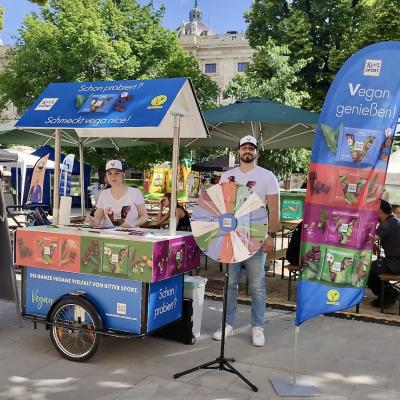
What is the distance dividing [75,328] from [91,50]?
70.5 feet

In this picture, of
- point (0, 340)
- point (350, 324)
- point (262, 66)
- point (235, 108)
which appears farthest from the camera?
point (262, 66)

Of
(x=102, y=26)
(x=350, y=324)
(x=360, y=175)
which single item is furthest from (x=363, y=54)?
(x=102, y=26)

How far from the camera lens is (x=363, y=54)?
3781 millimetres

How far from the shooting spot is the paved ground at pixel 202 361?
3725 millimetres

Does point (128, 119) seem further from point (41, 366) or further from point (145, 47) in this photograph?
point (145, 47)

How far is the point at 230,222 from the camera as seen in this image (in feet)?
12.8

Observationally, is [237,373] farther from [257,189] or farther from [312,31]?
[312,31]

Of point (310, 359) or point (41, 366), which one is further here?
point (310, 359)

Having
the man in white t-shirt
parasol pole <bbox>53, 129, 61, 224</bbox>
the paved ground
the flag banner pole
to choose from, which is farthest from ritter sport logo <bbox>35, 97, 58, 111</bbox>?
the flag banner pole

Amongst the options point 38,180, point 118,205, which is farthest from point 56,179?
point 38,180

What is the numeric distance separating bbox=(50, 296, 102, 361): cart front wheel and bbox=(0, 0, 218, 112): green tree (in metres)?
20.3

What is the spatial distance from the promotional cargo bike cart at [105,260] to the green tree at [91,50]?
64.8ft

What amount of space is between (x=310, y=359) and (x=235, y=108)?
14.4ft

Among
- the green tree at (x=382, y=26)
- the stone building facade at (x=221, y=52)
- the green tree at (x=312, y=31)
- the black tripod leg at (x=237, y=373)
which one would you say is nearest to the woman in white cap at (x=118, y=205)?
the black tripod leg at (x=237, y=373)
